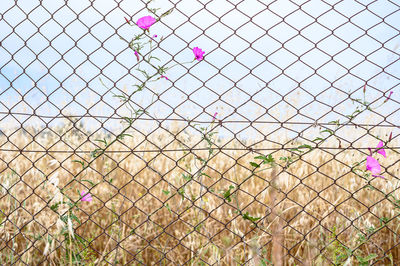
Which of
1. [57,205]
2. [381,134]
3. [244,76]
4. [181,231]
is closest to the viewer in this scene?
[244,76]

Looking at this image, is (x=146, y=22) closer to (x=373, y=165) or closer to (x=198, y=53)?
(x=198, y=53)

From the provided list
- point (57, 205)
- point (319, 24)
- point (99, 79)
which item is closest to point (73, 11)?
point (99, 79)

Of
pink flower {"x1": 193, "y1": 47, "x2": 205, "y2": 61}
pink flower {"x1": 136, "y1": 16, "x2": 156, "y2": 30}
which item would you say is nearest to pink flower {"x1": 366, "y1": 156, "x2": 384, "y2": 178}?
pink flower {"x1": 193, "y1": 47, "x2": 205, "y2": 61}

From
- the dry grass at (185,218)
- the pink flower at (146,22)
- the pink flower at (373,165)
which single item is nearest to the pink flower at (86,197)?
the dry grass at (185,218)

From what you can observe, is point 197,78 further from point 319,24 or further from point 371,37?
point 371,37

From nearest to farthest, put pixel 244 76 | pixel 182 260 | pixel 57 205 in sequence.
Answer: pixel 244 76, pixel 57 205, pixel 182 260

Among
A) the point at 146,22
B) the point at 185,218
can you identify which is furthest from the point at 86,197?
the point at 146,22

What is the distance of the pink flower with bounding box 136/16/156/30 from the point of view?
1.76m

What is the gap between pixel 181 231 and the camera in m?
2.45

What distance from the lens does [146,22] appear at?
69.4 inches

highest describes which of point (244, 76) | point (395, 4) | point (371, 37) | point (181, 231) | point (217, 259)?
point (395, 4)

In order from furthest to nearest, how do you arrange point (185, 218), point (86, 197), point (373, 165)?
1. point (185, 218)
2. point (86, 197)
3. point (373, 165)

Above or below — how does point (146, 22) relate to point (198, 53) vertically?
above

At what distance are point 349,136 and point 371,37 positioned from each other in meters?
1.95
